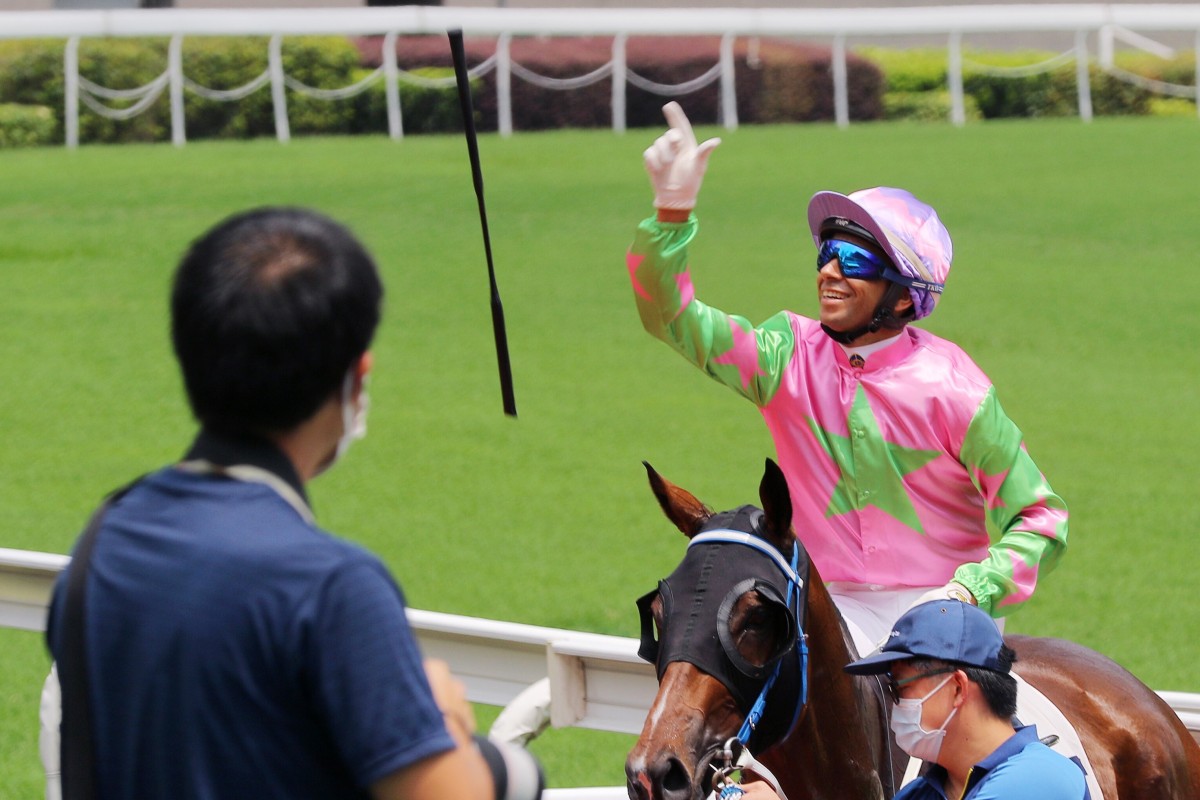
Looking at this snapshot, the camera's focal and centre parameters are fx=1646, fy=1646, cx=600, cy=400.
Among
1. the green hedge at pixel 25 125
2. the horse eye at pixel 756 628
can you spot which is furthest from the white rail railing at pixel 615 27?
the horse eye at pixel 756 628

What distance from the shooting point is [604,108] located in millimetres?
24125

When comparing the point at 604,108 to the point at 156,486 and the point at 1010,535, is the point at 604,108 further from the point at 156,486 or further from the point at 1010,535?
the point at 156,486

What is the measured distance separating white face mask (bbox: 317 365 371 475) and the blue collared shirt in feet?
4.70

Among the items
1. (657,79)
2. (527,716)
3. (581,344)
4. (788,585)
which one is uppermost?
(788,585)

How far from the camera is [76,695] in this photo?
1621 mm

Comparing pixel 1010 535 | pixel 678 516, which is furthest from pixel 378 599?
pixel 1010 535

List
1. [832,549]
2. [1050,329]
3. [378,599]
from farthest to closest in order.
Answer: [1050,329]
[832,549]
[378,599]

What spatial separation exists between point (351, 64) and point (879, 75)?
25.5 ft

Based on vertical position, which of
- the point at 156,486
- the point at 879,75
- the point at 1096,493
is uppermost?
the point at 156,486

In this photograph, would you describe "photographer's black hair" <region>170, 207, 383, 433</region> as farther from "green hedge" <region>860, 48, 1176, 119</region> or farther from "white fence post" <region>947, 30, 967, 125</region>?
"green hedge" <region>860, 48, 1176, 119</region>

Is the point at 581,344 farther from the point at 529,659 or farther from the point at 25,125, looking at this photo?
the point at 25,125

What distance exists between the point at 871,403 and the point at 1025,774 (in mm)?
989

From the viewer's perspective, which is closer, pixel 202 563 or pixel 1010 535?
pixel 202 563

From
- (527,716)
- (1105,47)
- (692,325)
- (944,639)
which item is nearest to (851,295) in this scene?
(692,325)
